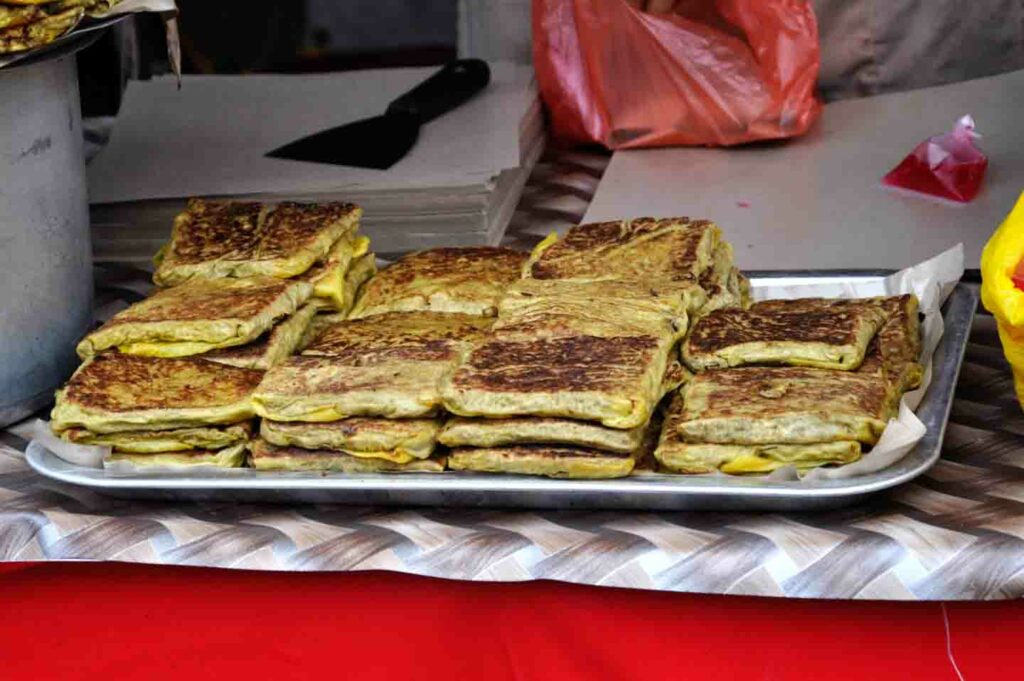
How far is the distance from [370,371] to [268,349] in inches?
6.8

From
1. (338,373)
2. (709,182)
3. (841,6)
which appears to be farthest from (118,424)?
(841,6)

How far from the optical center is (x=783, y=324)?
59.1 inches

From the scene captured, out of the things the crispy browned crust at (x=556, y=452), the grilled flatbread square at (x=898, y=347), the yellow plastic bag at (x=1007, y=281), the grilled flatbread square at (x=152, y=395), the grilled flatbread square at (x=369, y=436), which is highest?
the yellow plastic bag at (x=1007, y=281)

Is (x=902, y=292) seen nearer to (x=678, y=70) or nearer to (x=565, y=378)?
(x=565, y=378)

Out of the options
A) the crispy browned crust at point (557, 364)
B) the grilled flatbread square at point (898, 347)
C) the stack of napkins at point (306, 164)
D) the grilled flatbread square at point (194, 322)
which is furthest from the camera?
the stack of napkins at point (306, 164)

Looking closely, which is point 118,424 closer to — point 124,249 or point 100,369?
point 100,369

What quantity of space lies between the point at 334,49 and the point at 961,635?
4.50m

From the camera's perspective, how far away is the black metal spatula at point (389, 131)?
2217 millimetres

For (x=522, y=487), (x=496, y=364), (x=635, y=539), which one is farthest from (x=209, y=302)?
(x=635, y=539)

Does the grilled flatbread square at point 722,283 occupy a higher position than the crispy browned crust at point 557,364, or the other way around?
the crispy browned crust at point 557,364

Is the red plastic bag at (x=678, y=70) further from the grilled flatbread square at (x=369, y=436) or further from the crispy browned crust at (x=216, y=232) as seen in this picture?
the grilled flatbread square at (x=369, y=436)

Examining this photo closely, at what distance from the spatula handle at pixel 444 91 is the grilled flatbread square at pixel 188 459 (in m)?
1.07

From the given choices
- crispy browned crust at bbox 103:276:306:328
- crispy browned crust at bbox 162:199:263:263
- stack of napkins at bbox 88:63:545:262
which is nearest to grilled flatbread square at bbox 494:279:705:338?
crispy browned crust at bbox 103:276:306:328

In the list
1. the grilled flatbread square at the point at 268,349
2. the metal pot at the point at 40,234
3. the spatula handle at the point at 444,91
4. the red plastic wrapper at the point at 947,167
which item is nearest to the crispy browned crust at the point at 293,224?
the grilled flatbread square at the point at 268,349
